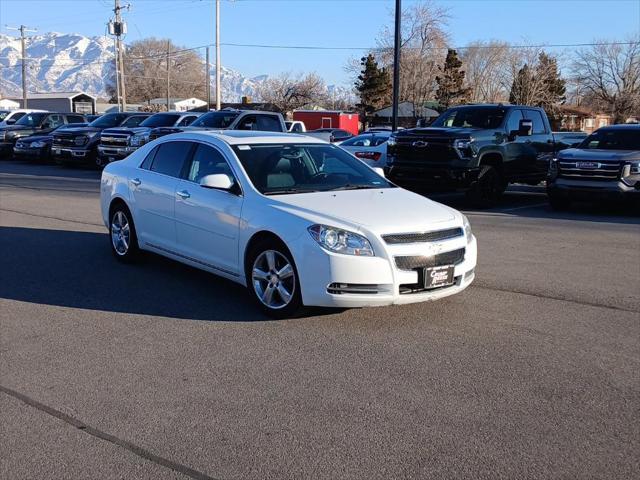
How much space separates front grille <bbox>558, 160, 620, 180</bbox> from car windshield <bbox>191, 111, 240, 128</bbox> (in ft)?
29.4

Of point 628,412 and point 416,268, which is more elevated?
A: point 416,268

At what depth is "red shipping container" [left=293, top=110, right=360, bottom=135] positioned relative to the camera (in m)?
51.2

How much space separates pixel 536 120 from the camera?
15797 millimetres

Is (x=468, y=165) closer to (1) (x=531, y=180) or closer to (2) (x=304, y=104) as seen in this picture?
(1) (x=531, y=180)

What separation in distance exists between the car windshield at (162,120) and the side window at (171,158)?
15.2 metres

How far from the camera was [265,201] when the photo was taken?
20.7 feet

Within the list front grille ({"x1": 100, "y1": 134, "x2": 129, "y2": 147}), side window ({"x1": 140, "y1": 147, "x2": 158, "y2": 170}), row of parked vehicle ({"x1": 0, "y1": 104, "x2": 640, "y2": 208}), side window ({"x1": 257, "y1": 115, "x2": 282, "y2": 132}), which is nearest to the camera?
side window ({"x1": 140, "y1": 147, "x2": 158, "y2": 170})

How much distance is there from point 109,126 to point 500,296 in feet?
67.8

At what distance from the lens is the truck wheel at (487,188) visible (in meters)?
14.1

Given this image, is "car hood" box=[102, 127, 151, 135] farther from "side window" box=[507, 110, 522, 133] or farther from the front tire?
the front tire

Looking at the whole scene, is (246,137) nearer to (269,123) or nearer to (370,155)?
(370,155)

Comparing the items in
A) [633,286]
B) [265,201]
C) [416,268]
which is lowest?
[633,286]

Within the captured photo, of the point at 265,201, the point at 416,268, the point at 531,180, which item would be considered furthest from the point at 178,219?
the point at 531,180

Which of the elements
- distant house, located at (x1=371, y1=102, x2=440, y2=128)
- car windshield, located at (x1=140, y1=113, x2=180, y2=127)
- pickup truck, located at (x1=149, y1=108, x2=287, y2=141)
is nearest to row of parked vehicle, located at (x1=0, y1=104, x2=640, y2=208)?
pickup truck, located at (x1=149, y1=108, x2=287, y2=141)
